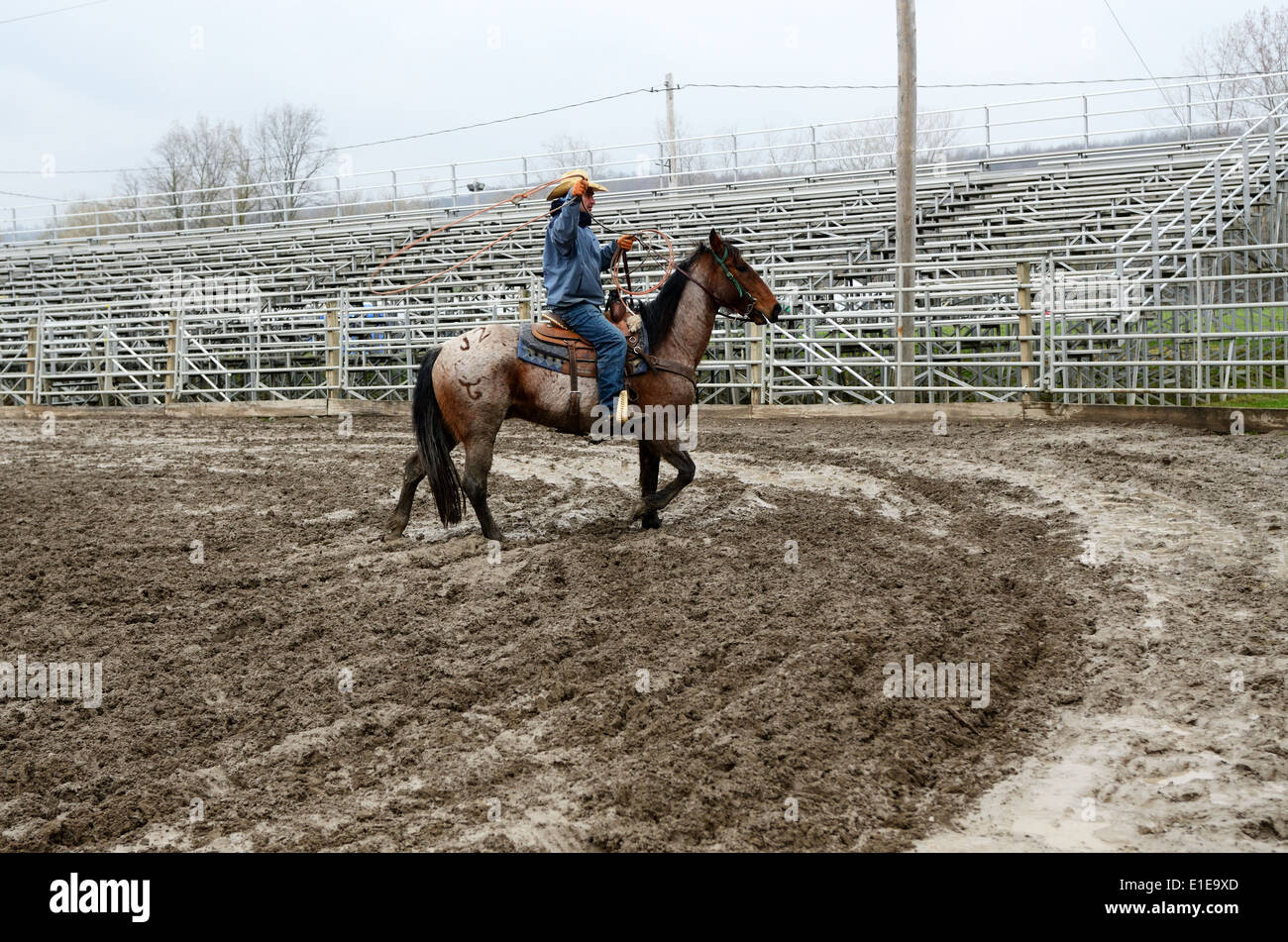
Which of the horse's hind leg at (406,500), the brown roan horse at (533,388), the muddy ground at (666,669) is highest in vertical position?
the brown roan horse at (533,388)

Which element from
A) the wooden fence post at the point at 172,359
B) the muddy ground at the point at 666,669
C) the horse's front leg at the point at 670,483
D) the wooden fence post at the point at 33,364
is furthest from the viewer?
the wooden fence post at the point at 33,364

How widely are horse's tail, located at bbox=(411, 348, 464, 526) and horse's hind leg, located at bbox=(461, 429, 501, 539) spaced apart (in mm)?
152

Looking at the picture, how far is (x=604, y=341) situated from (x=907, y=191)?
931 cm

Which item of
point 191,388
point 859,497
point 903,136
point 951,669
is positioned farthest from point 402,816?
point 191,388

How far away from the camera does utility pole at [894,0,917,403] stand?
14.5m

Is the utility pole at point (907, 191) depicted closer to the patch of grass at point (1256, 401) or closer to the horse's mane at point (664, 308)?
the patch of grass at point (1256, 401)

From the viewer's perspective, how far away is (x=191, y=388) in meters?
19.1

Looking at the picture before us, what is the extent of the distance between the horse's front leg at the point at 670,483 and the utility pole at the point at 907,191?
7602mm

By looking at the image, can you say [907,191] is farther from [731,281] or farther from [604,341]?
[604,341]

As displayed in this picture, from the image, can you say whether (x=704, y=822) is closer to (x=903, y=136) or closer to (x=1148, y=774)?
(x=1148, y=774)

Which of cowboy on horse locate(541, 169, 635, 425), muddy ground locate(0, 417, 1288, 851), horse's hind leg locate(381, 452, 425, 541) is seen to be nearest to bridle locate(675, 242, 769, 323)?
cowboy on horse locate(541, 169, 635, 425)

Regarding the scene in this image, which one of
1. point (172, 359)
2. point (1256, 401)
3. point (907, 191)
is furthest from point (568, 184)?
point (172, 359)

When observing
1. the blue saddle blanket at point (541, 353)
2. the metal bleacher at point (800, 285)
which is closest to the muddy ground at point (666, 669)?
the blue saddle blanket at point (541, 353)

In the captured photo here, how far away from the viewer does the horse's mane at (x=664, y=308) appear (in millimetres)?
7320
